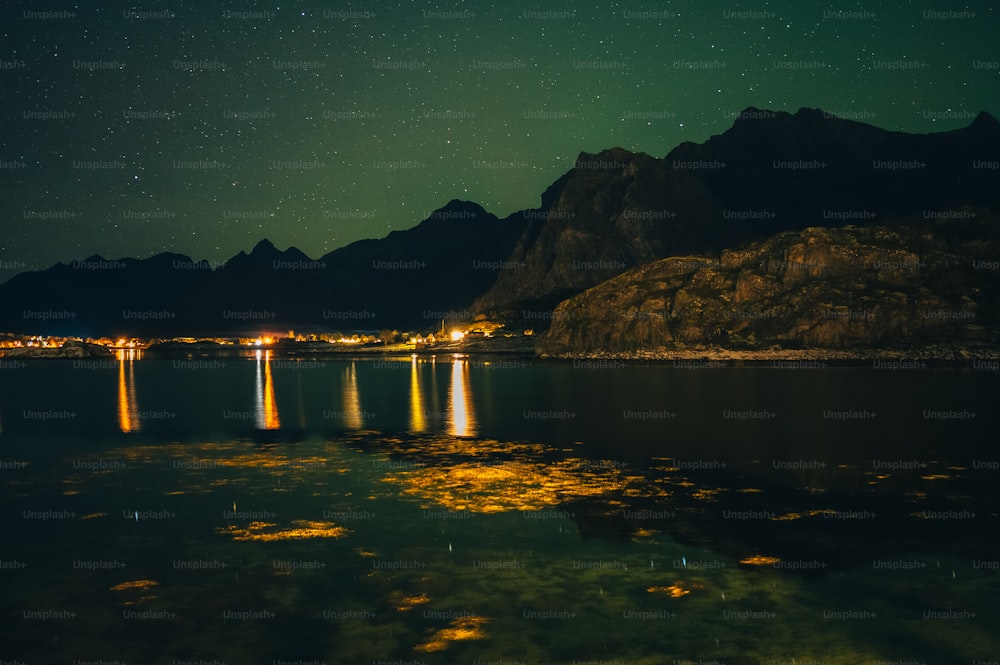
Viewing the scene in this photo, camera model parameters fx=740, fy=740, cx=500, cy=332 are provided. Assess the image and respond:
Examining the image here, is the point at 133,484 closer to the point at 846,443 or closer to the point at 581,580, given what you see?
the point at 581,580

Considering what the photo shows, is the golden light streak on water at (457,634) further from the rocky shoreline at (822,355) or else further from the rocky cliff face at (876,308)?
the rocky cliff face at (876,308)

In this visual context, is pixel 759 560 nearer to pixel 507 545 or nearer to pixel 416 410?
pixel 507 545

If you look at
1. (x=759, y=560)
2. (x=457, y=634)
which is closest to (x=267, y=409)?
(x=759, y=560)

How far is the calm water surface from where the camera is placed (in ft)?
54.0

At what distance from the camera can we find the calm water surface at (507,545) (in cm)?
1647

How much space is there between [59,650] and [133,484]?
20.2 metres

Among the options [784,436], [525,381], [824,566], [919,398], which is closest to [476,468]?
[824,566]

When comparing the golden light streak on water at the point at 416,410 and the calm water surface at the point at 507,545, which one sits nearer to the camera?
the calm water surface at the point at 507,545

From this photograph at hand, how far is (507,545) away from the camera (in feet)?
77.6

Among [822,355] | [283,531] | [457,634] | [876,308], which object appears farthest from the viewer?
[876,308]

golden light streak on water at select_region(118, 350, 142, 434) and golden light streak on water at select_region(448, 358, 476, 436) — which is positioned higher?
golden light streak on water at select_region(118, 350, 142, 434)

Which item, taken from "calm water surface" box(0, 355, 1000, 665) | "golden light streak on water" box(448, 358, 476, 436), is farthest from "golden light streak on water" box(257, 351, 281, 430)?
"golden light streak on water" box(448, 358, 476, 436)

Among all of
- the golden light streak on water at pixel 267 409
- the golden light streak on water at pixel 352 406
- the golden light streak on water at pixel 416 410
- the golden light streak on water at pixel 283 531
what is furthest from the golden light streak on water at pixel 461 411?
the golden light streak on water at pixel 283 531

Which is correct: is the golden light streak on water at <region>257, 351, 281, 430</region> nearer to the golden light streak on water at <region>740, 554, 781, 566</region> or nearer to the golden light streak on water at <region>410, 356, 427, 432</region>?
the golden light streak on water at <region>410, 356, 427, 432</region>
